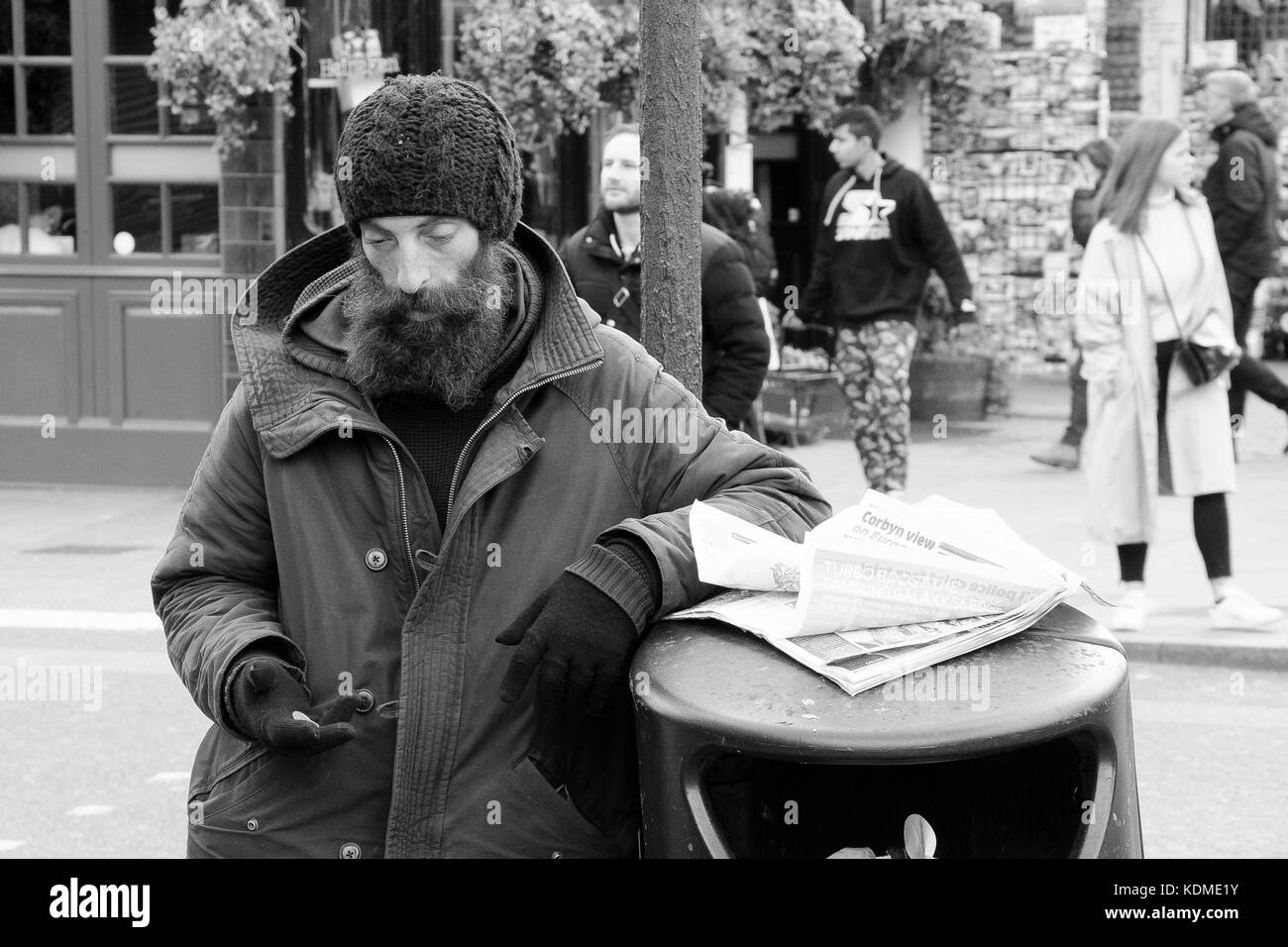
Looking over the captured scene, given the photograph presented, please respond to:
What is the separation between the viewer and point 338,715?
2.28m

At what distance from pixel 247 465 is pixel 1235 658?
5.42 meters

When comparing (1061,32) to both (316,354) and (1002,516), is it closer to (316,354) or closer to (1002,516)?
(1002,516)

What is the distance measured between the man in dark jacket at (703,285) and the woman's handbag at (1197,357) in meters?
1.56

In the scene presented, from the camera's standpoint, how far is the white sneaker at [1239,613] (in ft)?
23.5

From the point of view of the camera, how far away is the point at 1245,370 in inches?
405

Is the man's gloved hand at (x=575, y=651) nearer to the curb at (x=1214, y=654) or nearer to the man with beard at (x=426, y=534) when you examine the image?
the man with beard at (x=426, y=534)

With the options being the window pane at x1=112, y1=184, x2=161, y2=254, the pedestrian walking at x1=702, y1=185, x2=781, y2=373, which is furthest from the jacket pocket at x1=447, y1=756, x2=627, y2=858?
the window pane at x1=112, y1=184, x2=161, y2=254

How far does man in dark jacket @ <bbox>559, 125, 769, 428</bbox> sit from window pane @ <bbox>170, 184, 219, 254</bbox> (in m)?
4.45

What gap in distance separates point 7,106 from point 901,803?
A: 9926mm

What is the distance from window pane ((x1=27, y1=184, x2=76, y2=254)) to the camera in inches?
434

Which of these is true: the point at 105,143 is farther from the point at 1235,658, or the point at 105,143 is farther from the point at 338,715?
the point at 338,715

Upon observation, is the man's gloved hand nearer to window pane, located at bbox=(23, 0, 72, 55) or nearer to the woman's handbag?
the woman's handbag

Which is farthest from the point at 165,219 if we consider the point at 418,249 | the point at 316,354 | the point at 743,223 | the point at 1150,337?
the point at 418,249

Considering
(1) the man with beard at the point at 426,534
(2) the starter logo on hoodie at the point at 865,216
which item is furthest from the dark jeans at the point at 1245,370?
(1) the man with beard at the point at 426,534
